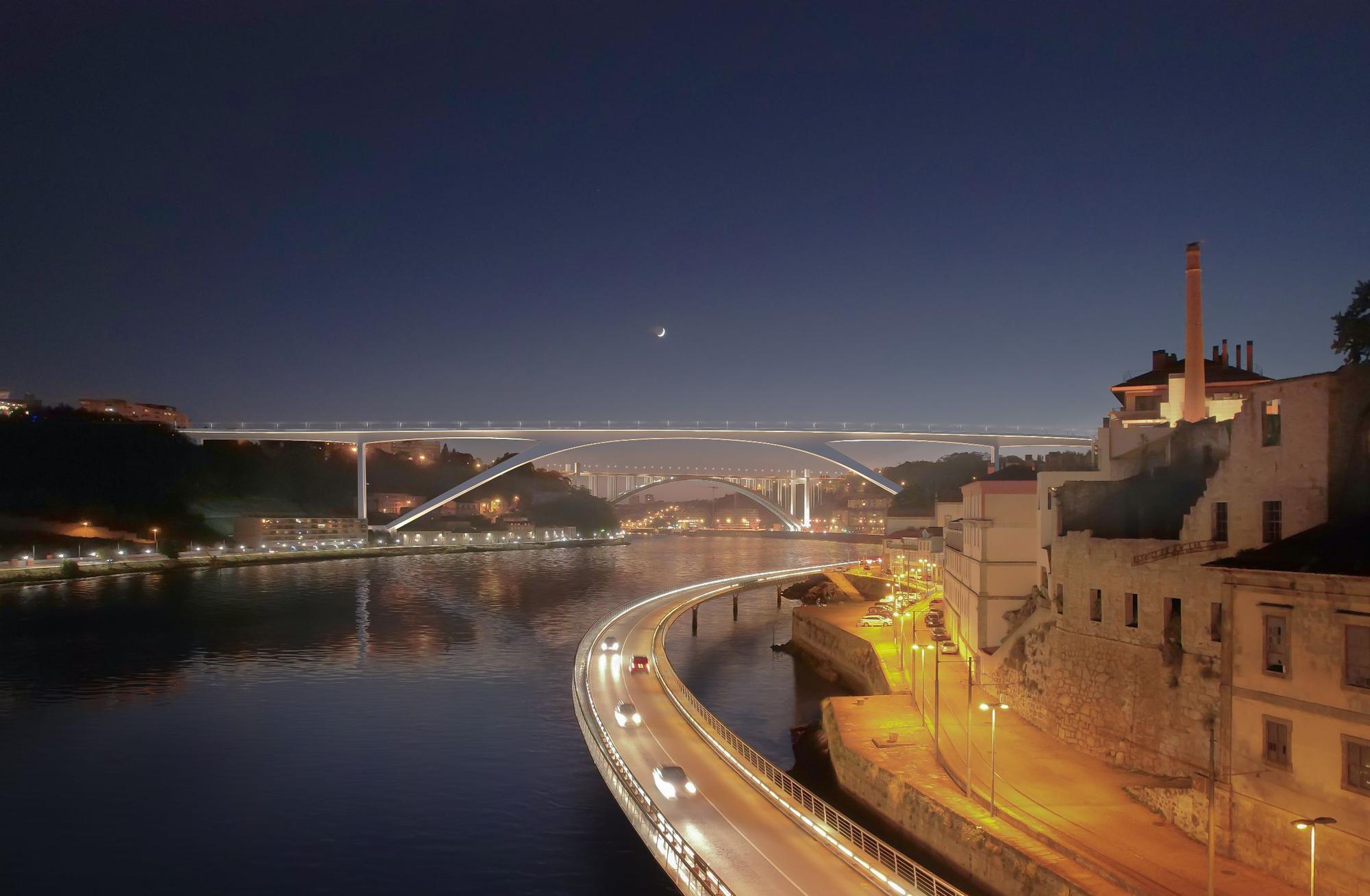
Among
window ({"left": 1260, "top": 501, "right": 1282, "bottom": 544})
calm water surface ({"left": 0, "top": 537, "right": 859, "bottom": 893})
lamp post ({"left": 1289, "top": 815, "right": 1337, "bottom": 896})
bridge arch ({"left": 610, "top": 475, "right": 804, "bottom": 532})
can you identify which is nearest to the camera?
lamp post ({"left": 1289, "top": 815, "right": 1337, "bottom": 896})

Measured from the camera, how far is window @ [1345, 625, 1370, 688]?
747cm

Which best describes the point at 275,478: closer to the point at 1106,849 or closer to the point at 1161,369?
the point at 1161,369

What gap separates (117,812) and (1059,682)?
12.6 m

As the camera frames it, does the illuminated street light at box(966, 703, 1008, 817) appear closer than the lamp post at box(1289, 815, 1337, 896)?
No

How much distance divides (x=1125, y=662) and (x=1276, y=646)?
2474 mm

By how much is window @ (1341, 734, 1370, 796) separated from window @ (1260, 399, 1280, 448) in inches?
115

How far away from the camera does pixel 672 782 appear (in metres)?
11.8

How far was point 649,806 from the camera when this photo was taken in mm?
11234

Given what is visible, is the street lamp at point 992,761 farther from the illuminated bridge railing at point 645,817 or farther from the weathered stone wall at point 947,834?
the illuminated bridge railing at point 645,817

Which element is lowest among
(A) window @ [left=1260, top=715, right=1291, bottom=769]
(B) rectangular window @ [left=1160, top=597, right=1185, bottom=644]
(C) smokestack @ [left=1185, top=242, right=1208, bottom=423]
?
(A) window @ [left=1260, top=715, right=1291, bottom=769]

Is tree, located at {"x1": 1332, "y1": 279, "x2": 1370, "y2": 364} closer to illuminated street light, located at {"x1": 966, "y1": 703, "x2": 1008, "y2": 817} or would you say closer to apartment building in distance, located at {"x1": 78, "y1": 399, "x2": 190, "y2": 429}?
illuminated street light, located at {"x1": 966, "y1": 703, "x2": 1008, "y2": 817}

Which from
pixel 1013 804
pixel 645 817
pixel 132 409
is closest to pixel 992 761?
pixel 1013 804

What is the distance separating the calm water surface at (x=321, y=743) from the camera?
1222 centimetres

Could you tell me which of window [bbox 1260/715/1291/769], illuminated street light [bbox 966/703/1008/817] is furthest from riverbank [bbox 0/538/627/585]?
window [bbox 1260/715/1291/769]
